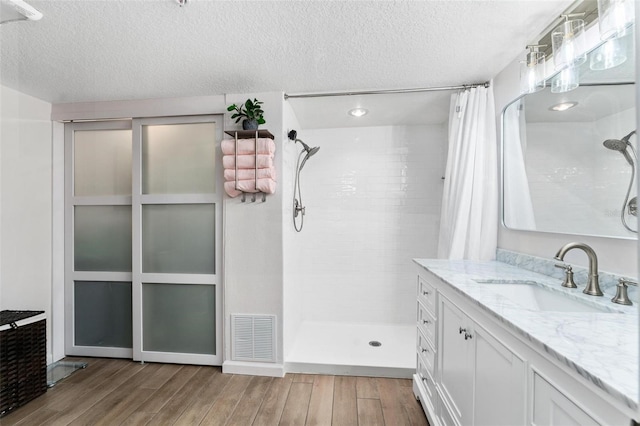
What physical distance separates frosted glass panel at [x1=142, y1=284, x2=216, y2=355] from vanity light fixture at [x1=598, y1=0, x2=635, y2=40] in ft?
9.30

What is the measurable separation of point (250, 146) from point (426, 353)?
1898 millimetres

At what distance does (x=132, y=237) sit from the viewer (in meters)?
2.57

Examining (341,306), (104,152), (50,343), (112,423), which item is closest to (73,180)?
(104,152)

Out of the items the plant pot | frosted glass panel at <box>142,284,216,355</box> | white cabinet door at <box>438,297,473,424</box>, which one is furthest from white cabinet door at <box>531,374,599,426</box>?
frosted glass panel at <box>142,284,216,355</box>

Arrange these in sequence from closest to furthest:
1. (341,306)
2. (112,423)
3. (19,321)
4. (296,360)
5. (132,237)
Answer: (112,423) < (19,321) < (296,360) < (132,237) < (341,306)

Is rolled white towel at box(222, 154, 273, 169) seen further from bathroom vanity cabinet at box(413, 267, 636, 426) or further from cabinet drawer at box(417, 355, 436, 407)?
cabinet drawer at box(417, 355, 436, 407)

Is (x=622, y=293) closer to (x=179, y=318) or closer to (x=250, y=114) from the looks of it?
(x=250, y=114)

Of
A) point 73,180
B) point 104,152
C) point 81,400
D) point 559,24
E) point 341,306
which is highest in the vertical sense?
point 559,24

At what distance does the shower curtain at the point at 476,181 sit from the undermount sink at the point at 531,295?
2.17ft

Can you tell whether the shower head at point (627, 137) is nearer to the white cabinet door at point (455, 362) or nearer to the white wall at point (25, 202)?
the white cabinet door at point (455, 362)

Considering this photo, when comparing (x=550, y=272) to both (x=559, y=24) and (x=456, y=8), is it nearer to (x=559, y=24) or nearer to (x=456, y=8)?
(x=559, y=24)

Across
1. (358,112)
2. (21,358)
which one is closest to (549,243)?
(358,112)

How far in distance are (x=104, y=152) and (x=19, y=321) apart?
4.82ft

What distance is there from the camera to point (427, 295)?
1.82 m
